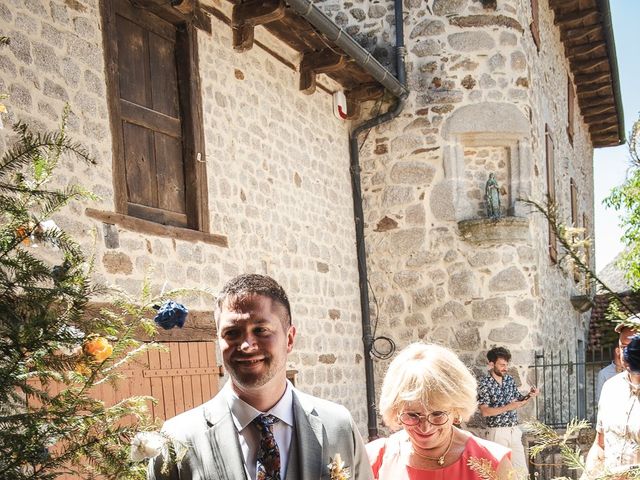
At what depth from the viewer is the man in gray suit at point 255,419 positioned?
1.96m

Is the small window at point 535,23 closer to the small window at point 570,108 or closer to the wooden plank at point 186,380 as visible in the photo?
the small window at point 570,108

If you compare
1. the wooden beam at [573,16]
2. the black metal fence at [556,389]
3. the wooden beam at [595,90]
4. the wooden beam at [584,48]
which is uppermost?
the wooden beam at [573,16]

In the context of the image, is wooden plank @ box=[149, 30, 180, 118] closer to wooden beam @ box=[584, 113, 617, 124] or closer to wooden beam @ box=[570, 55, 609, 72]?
wooden beam @ box=[570, 55, 609, 72]

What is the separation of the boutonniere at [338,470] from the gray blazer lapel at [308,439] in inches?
1.0

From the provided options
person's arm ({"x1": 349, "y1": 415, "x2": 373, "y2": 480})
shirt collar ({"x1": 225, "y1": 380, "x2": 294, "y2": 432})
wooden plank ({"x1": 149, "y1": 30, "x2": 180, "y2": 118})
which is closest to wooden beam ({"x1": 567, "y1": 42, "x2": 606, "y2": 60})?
wooden plank ({"x1": 149, "y1": 30, "x2": 180, "y2": 118})

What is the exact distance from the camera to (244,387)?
6.61 ft

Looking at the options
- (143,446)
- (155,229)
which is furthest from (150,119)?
(143,446)

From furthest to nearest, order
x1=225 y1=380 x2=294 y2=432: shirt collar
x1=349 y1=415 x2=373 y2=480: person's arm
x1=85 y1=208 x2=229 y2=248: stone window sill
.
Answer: x1=85 y1=208 x2=229 y2=248: stone window sill → x1=349 y1=415 x2=373 y2=480: person's arm → x1=225 y1=380 x2=294 y2=432: shirt collar

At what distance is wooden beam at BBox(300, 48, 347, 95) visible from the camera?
7168mm

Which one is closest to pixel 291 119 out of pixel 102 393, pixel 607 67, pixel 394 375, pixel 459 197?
pixel 459 197

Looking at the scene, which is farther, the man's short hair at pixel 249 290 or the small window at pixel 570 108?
the small window at pixel 570 108

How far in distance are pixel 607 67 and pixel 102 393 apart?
10623 millimetres

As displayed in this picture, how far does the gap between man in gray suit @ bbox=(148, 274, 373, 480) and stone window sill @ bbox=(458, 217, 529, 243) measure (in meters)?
6.20

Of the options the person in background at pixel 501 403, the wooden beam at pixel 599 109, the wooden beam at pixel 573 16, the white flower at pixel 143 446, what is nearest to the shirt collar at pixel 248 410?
the white flower at pixel 143 446
